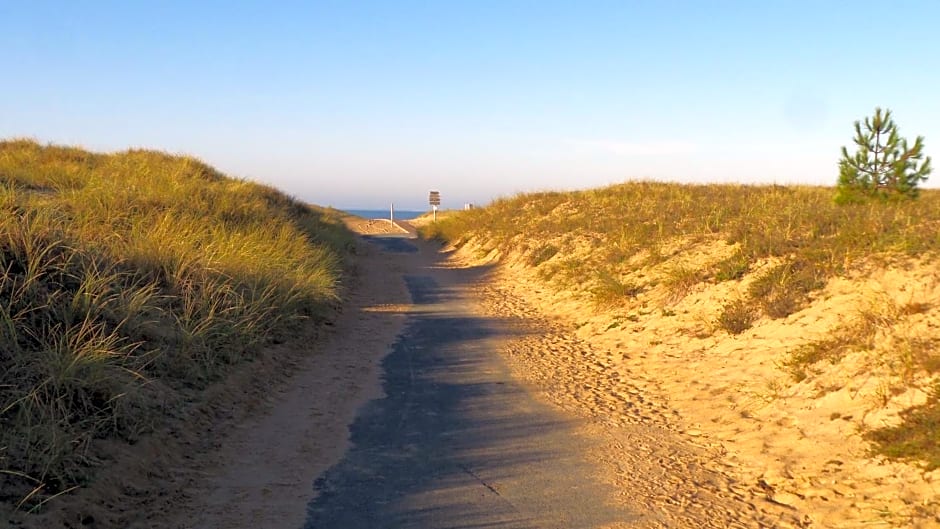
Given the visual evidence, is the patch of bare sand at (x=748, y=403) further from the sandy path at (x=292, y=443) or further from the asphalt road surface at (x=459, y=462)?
the sandy path at (x=292, y=443)

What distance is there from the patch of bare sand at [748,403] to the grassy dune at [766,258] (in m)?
0.19

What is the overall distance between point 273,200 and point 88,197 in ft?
37.5

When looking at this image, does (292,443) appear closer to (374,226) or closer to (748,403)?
(748,403)

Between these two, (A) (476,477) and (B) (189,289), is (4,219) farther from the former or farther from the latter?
(A) (476,477)

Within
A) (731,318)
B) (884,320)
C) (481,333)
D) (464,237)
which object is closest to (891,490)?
(884,320)

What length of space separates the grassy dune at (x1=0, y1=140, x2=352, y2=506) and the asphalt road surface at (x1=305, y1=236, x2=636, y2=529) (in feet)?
6.06

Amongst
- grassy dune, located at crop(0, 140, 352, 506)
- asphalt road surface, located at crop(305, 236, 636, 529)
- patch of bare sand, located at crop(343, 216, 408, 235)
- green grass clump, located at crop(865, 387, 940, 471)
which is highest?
patch of bare sand, located at crop(343, 216, 408, 235)

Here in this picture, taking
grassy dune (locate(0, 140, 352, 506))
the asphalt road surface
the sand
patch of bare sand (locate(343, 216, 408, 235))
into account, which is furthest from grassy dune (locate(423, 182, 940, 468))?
patch of bare sand (locate(343, 216, 408, 235))

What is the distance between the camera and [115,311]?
694 cm

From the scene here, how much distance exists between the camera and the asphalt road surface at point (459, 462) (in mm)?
4766

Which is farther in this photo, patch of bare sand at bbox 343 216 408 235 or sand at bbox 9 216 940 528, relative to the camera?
patch of bare sand at bbox 343 216 408 235

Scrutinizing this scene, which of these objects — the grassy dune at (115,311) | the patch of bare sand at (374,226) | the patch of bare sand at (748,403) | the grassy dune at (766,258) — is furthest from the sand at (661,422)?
the patch of bare sand at (374,226)

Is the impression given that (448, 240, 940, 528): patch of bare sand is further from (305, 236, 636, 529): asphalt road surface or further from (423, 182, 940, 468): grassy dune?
(305, 236, 636, 529): asphalt road surface

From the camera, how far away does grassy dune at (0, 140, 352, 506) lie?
5.01 meters
